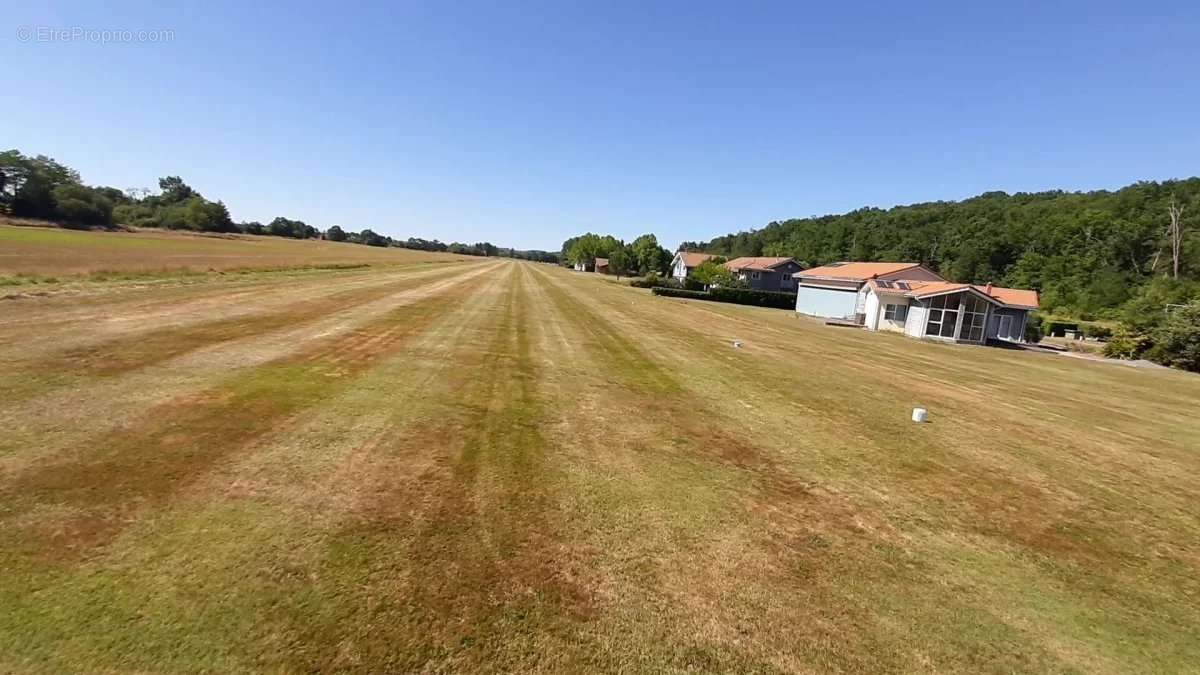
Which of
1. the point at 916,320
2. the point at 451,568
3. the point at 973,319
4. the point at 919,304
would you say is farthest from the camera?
the point at 916,320

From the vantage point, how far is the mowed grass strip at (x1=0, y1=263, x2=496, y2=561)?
13.1 ft

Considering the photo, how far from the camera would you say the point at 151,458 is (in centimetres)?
527

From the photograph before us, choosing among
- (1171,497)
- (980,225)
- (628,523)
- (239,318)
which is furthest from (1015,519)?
(980,225)

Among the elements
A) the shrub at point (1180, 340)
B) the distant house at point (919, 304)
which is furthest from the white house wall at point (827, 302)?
the shrub at point (1180, 340)

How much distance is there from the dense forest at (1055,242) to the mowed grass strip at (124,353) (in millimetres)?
61586

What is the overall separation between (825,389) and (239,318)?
1645cm

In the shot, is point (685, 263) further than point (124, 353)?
Yes

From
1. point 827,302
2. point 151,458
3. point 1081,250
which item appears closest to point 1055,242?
point 1081,250

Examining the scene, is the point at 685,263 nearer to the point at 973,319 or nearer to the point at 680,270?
the point at 680,270

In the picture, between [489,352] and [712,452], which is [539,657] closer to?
[712,452]

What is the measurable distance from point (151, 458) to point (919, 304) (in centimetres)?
3874

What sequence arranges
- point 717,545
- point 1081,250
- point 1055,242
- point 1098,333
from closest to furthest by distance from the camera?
point 717,545 → point 1098,333 → point 1081,250 → point 1055,242

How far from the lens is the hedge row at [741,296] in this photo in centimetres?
5319

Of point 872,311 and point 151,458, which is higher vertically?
point 872,311
